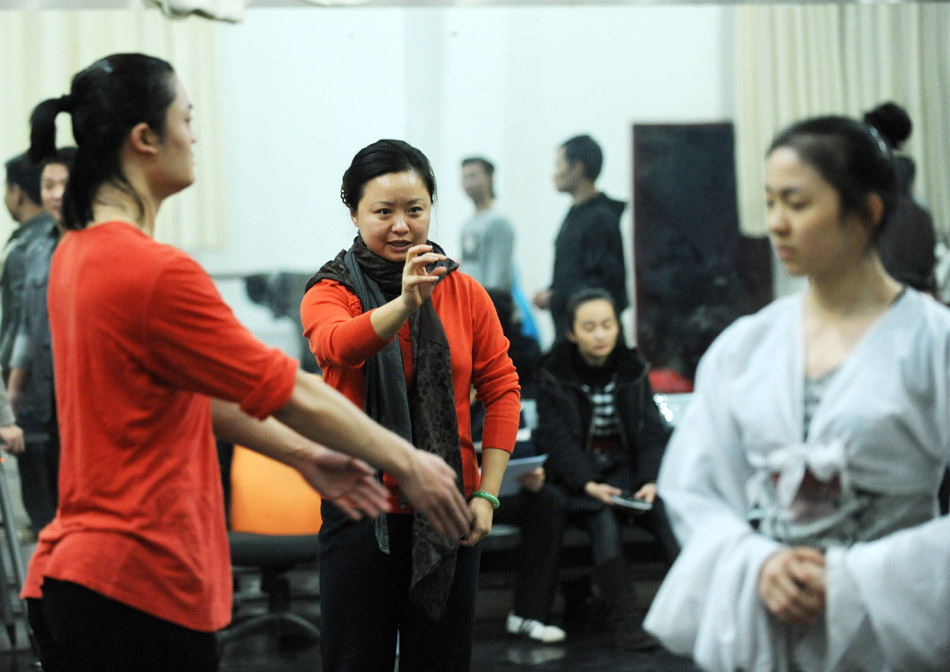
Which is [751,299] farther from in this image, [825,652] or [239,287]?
[825,652]

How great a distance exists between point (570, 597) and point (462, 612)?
250 cm

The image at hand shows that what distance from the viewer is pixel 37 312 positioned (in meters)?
3.85

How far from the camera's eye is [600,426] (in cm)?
431

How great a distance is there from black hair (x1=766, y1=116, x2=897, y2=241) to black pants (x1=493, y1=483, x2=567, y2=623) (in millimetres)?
2785

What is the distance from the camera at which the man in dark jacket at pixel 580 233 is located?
4.69 metres

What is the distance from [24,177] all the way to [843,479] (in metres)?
3.70

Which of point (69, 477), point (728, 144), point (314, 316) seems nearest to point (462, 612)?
point (314, 316)

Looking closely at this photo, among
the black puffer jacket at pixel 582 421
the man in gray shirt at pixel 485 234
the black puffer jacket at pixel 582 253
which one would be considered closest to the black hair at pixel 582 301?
the black puffer jacket at pixel 582 421

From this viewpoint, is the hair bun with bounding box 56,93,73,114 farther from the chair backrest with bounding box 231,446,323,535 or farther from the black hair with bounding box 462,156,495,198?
the black hair with bounding box 462,156,495,198

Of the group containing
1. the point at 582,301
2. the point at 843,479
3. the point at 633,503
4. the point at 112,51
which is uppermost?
the point at 112,51

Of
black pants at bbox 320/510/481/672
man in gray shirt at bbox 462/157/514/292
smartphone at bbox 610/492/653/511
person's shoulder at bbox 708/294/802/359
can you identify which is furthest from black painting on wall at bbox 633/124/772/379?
person's shoulder at bbox 708/294/802/359

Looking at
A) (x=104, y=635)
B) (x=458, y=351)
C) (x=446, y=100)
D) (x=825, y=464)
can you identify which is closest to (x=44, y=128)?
(x=104, y=635)

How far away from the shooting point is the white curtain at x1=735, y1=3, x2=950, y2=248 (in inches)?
188

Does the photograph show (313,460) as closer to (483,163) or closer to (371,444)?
(371,444)
